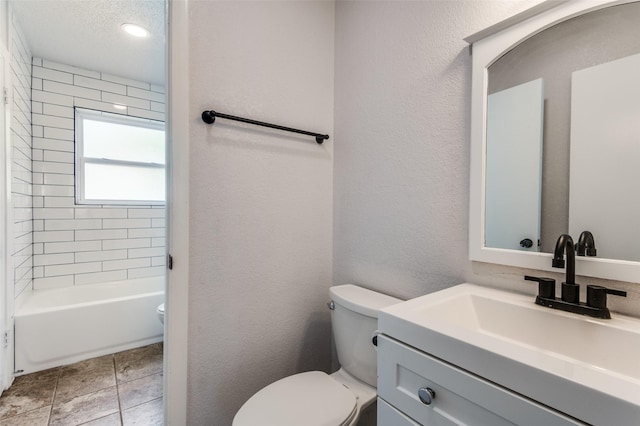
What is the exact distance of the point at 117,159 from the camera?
302cm

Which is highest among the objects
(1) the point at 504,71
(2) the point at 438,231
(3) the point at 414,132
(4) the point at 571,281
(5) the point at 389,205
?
(1) the point at 504,71

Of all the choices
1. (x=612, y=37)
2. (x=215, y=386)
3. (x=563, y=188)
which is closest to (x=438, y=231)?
(x=563, y=188)

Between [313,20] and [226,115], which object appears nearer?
[226,115]

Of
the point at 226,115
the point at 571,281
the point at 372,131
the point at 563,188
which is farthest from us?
the point at 372,131

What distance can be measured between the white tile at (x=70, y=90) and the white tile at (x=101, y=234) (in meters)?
1.30

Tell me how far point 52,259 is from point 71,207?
0.50 m

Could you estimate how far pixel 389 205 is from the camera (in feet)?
4.49

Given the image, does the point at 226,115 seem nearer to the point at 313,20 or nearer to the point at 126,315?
the point at 313,20

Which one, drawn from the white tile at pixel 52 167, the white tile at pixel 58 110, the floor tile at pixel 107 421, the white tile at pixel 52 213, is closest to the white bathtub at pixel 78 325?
the white tile at pixel 52 213

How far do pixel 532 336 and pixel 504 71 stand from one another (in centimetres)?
87

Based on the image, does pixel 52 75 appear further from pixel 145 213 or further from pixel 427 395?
pixel 427 395

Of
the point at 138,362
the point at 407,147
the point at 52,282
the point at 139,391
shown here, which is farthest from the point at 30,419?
the point at 407,147

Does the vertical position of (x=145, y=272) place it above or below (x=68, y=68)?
below

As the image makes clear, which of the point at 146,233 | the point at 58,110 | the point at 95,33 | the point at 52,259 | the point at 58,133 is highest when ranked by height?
the point at 95,33
